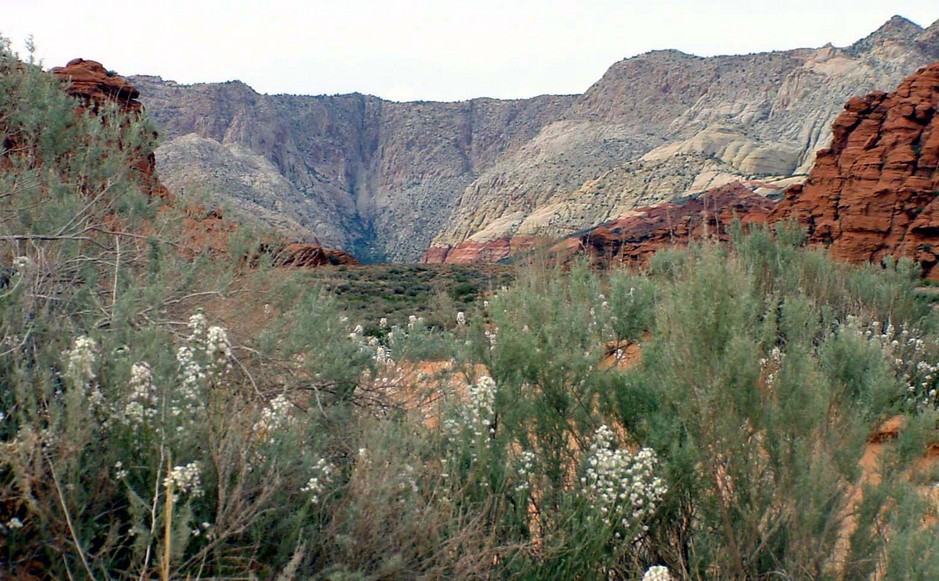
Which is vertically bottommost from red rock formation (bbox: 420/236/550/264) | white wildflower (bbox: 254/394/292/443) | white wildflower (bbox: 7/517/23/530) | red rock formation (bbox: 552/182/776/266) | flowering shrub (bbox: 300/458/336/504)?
red rock formation (bbox: 420/236/550/264)

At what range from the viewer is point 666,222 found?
4131 centimetres

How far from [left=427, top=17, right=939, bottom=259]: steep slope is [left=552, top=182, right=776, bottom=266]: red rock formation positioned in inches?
289

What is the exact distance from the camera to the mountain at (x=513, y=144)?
214ft

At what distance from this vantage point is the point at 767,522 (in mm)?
4223

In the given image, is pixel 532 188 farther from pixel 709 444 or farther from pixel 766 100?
pixel 709 444

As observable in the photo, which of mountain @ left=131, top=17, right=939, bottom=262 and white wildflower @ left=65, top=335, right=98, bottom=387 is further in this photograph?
mountain @ left=131, top=17, right=939, bottom=262

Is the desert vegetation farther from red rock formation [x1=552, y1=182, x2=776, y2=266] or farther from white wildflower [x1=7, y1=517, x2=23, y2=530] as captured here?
red rock formation [x1=552, y1=182, x2=776, y2=266]

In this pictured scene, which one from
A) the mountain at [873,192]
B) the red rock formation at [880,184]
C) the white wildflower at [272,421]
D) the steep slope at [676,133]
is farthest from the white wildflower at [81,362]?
the steep slope at [676,133]

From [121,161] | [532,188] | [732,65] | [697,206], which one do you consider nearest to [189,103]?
[532,188]

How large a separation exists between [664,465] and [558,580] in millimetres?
928

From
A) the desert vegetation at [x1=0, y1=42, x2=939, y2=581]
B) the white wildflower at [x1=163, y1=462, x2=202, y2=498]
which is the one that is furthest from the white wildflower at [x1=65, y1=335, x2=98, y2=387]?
the white wildflower at [x1=163, y1=462, x2=202, y2=498]

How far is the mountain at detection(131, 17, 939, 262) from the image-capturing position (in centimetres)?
6512

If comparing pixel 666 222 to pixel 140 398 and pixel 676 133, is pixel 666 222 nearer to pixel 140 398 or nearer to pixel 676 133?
pixel 140 398

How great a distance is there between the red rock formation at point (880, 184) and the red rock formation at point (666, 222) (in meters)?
2.70
